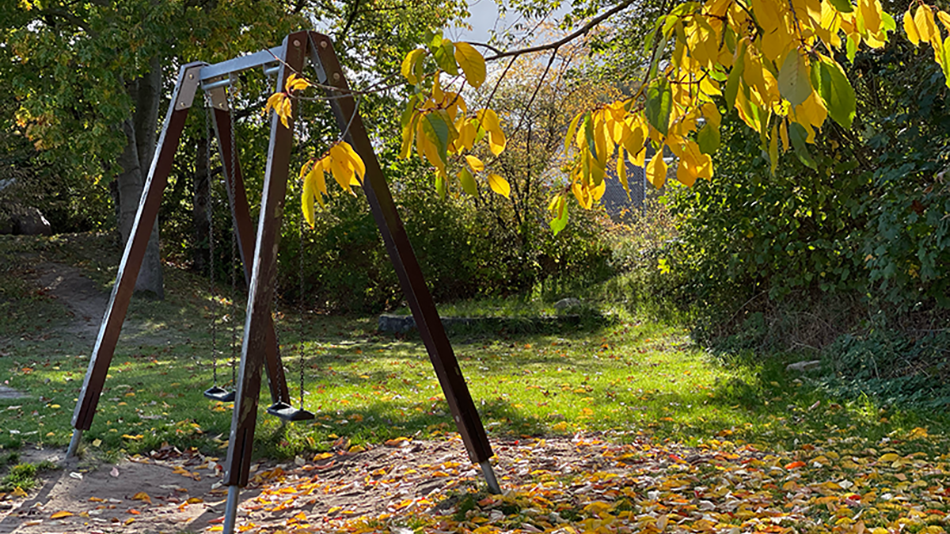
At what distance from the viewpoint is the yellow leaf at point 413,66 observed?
1632 millimetres

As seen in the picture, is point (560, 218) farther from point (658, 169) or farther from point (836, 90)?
point (836, 90)

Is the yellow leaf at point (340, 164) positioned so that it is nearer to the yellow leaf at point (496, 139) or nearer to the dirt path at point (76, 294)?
the yellow leaf at point (496, 139)

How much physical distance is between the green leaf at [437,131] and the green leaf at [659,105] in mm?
415

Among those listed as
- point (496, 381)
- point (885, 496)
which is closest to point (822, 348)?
point (496, 381)

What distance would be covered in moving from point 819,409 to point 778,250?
2.47 m

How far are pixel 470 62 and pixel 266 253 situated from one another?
2133mm

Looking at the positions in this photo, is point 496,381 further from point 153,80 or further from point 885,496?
point 153,80

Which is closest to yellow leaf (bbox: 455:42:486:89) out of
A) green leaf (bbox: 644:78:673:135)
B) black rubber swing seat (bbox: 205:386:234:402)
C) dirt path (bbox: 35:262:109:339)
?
green leaf (bbox: 644:78:673:135)

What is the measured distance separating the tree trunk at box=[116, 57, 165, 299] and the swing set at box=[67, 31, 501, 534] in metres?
9.35

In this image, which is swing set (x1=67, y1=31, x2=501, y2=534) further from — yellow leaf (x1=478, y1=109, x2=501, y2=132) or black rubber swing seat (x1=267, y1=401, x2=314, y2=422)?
yellow leaf (x1=478, y1=109, x2=501, y2=132)

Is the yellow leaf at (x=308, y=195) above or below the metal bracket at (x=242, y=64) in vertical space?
below

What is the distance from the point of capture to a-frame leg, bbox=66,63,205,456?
4590mm

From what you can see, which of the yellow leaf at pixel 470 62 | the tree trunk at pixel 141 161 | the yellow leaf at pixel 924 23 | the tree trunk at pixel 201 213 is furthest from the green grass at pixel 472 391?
the tree trunk at pixel 201 213

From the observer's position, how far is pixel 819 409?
587 centimetres
